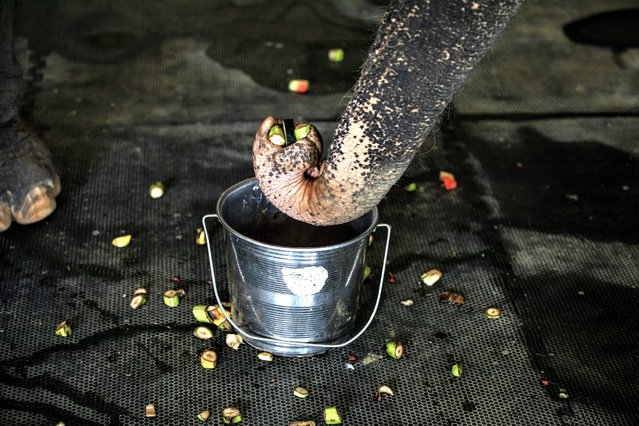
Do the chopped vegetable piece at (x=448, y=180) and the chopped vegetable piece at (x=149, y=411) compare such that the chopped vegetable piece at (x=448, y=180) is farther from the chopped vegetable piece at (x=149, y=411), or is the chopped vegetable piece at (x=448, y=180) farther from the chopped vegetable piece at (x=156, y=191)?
the chopped vegetable piece at (x=149, y=411)

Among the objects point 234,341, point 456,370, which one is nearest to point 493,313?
point 456,370

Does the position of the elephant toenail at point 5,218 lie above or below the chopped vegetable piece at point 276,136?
below

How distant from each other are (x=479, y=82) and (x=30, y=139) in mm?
1949

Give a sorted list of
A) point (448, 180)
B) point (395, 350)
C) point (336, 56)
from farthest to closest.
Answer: point (336, 56) < point (448, 180) < point (395, 350)

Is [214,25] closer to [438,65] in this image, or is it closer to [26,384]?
[26,384]

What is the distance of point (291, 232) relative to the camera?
203cm

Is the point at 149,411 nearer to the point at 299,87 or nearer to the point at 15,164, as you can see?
the point at 15,164

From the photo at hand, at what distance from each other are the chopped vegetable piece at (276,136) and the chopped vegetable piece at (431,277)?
810mm

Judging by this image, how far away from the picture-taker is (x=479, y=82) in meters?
3.36

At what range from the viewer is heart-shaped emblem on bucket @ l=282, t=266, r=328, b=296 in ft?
5.75

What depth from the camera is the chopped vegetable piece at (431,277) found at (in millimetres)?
2238

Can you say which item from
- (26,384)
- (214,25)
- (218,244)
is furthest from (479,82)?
(26,384)

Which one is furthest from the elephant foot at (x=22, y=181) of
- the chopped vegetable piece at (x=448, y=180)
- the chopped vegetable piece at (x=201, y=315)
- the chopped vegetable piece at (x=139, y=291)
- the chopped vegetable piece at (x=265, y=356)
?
the chopped vegetable piece at (x=448, y=180)

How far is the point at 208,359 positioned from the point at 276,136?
0.66 m
